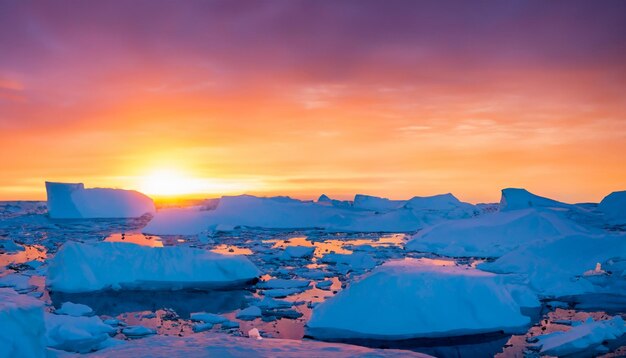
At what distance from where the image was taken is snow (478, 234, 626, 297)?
12492 millimetres

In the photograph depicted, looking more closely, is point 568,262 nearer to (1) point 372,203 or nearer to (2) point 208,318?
(2) point 208,318

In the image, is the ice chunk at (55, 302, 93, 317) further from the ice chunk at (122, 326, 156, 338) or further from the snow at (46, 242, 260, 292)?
the snow at (46, 242, 260, 292)

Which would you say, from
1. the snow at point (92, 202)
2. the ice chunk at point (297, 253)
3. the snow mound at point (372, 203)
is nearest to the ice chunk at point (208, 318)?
the ice chunk at point (297, 253)

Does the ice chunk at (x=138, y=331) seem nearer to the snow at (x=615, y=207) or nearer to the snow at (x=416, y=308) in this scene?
the snow at (x=416, y=308)

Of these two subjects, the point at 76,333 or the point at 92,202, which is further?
the point at 92,202

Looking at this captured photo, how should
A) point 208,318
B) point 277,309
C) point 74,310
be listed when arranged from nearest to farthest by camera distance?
1. point 208,318
2. point 74,310
3. point 277,309

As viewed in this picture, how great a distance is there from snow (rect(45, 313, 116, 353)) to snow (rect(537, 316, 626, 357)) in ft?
20.9

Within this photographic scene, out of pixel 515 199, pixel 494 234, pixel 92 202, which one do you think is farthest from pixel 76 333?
pixel 92 202

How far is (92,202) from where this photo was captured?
41312 mm

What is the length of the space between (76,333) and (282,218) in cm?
2665

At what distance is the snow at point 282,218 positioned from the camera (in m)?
30.4

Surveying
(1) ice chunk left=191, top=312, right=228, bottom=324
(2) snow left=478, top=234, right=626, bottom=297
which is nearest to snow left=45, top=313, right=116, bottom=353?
(1) ice chunk left=191, top=312, right=228, bottom=324

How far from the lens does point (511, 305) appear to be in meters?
9.49

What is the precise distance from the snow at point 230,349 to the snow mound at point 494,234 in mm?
13578
